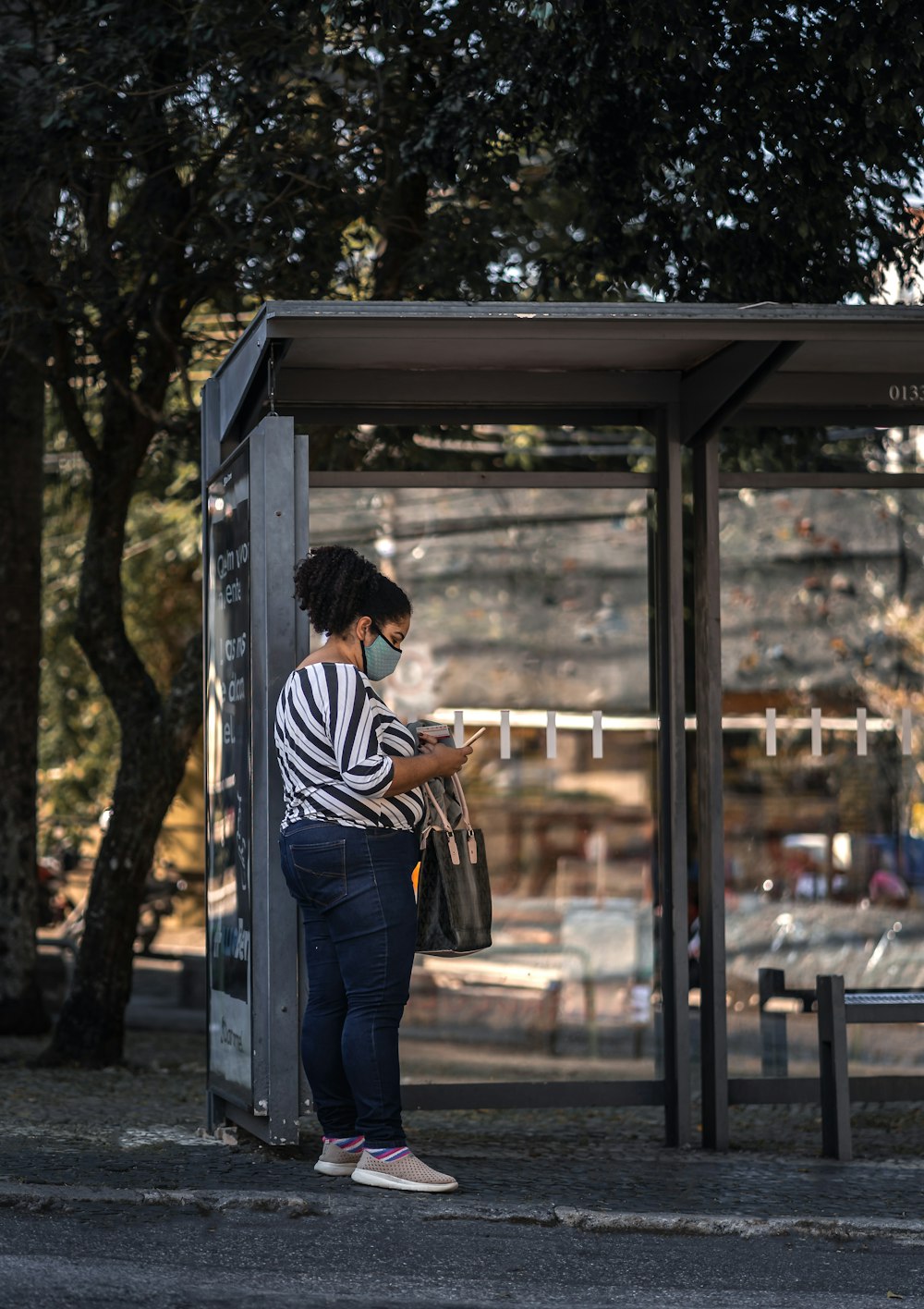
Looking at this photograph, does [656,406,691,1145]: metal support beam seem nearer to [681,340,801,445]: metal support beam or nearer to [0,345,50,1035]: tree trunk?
[681,340,801,445]: metal support beam

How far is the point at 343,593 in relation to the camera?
5.34m

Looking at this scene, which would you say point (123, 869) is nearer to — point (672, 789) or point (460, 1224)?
point (672, 789)

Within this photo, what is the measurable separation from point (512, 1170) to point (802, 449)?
15.2ft

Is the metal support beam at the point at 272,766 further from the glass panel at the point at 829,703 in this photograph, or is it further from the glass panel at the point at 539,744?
the glass panel at the point at 829,703

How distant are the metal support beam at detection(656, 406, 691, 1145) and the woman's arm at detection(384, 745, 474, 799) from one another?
1525 millimetres

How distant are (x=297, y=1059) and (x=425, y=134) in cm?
430

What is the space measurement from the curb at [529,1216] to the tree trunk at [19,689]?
17.7ft

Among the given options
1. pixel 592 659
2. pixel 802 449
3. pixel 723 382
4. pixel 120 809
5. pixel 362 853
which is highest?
pixel 802 449

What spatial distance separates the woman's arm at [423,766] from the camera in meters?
5.10

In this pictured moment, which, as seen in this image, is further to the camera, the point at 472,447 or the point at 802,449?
the point at 472,447

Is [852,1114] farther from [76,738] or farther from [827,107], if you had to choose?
[76,738]

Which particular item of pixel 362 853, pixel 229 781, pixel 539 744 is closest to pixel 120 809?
pixel 539 744

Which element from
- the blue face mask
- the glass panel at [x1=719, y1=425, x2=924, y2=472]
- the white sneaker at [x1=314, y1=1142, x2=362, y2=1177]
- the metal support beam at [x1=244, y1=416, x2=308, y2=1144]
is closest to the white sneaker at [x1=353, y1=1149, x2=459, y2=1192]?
the white sneaker at [x1=314, y1=1142, x2=362, y2=1177]

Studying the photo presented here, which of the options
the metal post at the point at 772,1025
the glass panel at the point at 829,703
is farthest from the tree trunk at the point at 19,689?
the metal post at the point at 772,1025
